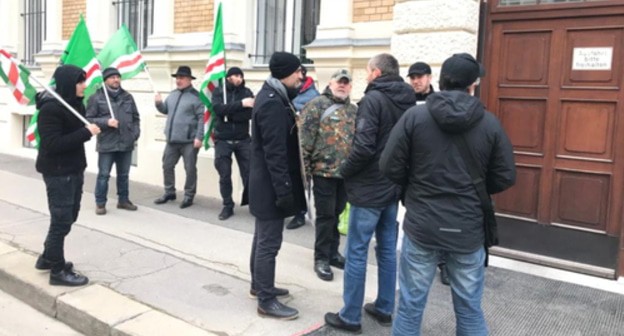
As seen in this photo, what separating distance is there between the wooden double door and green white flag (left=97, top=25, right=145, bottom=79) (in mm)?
4162

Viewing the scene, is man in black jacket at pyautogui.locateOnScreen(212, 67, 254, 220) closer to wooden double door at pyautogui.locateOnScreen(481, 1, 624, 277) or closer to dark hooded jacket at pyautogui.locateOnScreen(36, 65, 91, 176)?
dark hooded jacket at pyautogui.locateOnScreen(36, 65, 91, 176)

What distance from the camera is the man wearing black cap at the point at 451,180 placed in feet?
9.69

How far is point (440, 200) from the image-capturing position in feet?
9.91

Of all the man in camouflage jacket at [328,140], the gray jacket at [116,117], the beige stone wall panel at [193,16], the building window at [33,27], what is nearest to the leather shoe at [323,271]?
the man in camouflage jacket at [328,140]

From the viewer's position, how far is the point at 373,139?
149 inches

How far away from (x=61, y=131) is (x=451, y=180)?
308 centimetres

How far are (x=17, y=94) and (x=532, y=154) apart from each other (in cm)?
484

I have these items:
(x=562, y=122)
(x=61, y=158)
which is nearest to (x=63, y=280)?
(x=61, y=158)

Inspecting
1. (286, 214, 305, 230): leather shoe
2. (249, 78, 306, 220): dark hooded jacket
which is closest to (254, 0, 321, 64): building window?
(286, 214, 305, 230): leather shoe

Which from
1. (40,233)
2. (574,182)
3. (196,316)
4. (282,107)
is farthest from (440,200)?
(40,233)

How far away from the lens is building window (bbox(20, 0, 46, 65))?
11.8 m

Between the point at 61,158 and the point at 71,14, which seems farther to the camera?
the point at 71,14

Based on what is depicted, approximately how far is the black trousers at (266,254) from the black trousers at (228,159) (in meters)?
2.84

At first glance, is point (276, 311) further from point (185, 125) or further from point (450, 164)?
point (185, 125)
